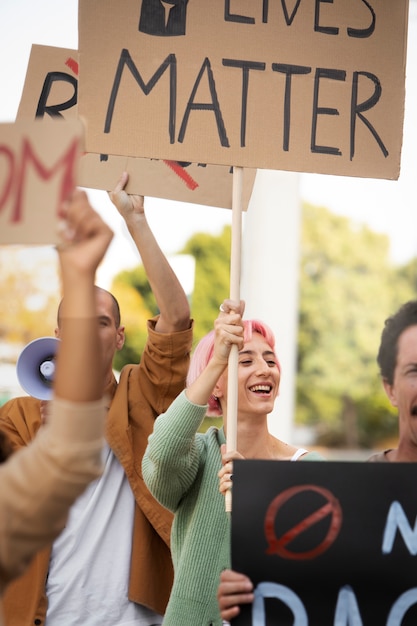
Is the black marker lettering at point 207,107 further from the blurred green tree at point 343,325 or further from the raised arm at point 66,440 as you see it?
the blurred green tree at point 343,325

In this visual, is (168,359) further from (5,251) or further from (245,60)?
(5,251)

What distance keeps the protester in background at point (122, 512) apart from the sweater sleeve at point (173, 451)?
32 cm

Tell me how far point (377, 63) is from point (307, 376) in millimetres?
22904

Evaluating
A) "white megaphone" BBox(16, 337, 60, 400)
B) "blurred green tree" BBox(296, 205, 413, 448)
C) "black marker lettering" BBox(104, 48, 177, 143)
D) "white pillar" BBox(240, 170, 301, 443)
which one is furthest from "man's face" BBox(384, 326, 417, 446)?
"blurred green tree" BBox(296, 205, 413, 448)

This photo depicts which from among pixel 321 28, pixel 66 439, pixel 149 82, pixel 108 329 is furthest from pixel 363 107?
pixel 66 439

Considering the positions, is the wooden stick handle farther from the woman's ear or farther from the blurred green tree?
the blurred green tree

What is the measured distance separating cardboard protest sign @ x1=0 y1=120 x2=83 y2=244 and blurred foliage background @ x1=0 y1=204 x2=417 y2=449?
1571 cm

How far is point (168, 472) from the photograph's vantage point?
7.80ft

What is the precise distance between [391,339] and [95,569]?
1009 millimetres

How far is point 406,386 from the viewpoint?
8.02 feet

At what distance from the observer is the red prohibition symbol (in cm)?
201

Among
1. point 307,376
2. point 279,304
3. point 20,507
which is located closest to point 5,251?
point 279,304

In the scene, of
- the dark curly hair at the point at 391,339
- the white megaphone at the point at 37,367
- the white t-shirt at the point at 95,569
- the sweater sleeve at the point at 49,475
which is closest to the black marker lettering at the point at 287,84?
the dark curly hair at the point at 391,339

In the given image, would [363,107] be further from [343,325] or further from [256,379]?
[343,325]
